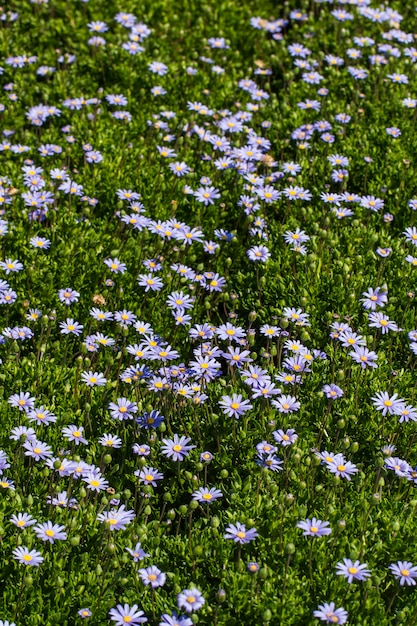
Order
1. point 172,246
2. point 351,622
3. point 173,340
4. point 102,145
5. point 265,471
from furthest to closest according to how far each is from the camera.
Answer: point 102,145, point 172,246, point 173,340, point 265,471, point 351,622

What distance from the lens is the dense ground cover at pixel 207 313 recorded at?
371 cm

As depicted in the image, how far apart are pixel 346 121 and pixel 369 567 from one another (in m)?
3.63

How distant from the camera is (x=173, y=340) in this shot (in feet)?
16.4

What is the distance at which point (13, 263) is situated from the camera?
199 inches

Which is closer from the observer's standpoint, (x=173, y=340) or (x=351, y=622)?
(x=351, y=622)

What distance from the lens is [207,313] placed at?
17.0ft

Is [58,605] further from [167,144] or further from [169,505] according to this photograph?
[167,144]

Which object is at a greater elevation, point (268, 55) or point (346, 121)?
point (268, 55)

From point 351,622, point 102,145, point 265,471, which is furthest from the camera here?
point 102,145

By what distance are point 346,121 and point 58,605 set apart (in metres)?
4.11

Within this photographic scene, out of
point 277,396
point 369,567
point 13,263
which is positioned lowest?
point 369,567

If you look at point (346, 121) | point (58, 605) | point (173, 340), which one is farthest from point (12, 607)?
point (346, 121)

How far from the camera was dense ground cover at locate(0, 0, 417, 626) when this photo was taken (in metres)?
3.71

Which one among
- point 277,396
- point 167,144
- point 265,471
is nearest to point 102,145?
point 167,144
